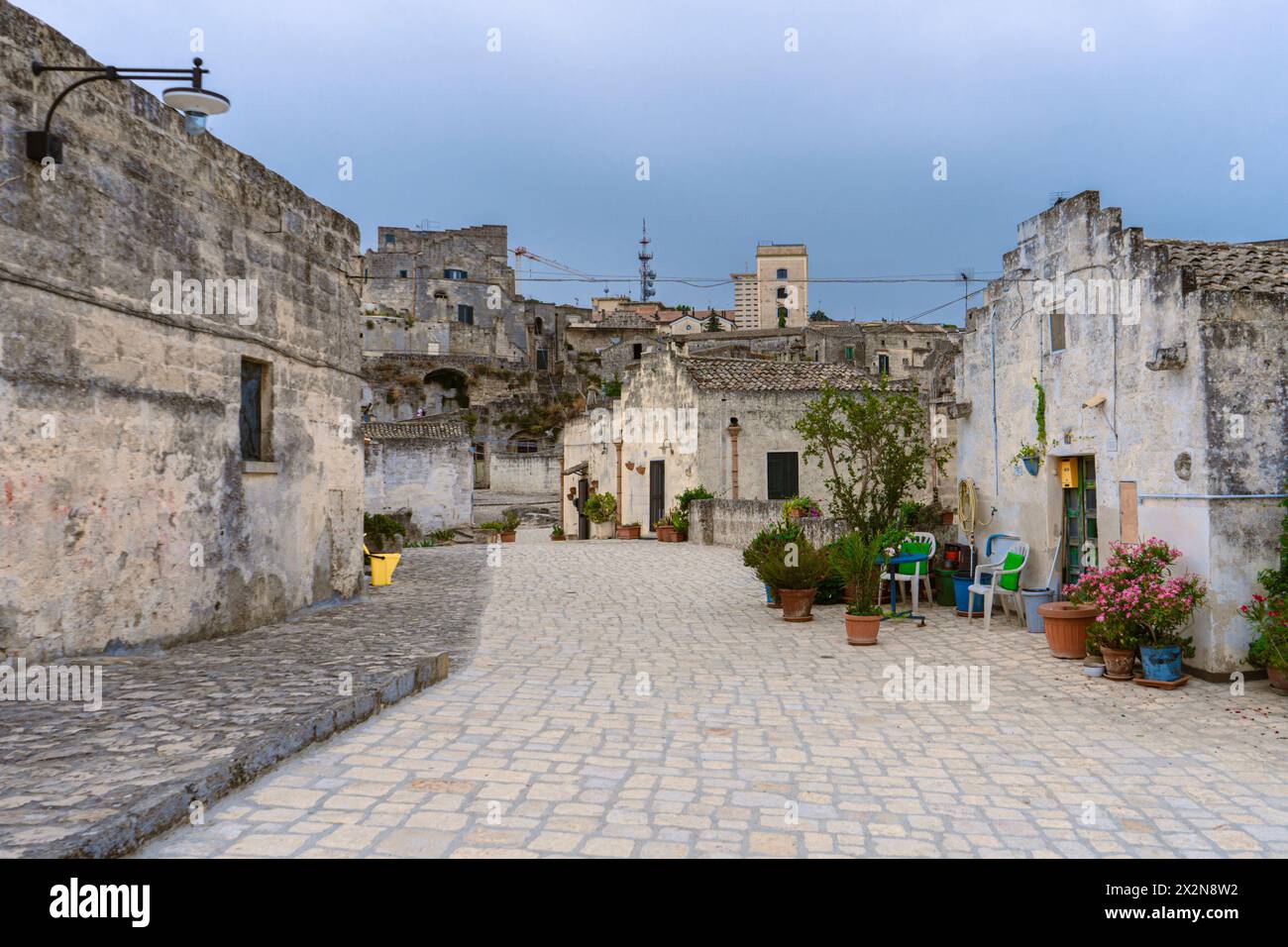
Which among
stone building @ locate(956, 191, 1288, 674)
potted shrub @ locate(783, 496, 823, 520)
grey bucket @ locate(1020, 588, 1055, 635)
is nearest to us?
stone building @ locate(956, 191, 1288, 674)

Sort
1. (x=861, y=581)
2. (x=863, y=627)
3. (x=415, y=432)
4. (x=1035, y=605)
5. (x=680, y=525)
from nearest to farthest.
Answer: (x=863, y=627) < (x=1035, y=605) < (x=861, y=581) < (x=680, y=525) < (x=415, y=432)

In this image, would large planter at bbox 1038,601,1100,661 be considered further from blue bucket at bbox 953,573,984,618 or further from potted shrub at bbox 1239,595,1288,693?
blue bucket at bbox 953,573,984,618

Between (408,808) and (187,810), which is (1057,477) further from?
(187,810)

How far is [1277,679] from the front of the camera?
286 inches

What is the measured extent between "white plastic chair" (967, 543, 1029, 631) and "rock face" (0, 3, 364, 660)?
8.42 meters

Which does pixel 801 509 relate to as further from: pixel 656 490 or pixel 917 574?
pixel 656 490

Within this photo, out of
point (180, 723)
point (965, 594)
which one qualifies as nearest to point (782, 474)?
point (965, 594)

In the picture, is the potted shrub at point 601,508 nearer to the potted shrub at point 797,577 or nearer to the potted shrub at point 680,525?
the potted shrub at point 680,525

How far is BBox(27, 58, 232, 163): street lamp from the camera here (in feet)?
21.0

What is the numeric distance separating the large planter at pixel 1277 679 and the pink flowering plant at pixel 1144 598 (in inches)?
24.2

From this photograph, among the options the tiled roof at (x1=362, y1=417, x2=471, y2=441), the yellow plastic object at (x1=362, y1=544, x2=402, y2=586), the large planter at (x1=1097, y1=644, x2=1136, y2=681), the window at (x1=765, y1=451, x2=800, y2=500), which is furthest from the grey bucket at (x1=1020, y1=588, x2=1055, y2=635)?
the tiled roof at (x1=362, y1=417, x2=471, y2=441)

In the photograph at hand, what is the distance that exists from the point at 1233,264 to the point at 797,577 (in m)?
5.89

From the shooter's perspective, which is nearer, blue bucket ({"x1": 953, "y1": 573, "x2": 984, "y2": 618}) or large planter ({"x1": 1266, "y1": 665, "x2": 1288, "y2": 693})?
large planter ({"x1": 1266, "y1": 665, "x2": 1288, "y2": 693})
